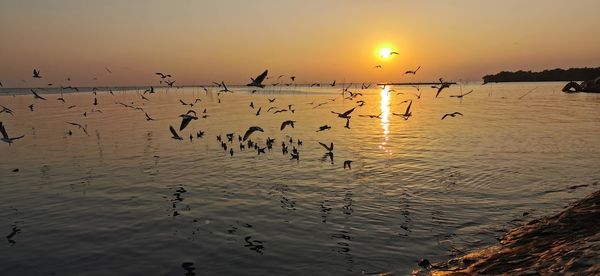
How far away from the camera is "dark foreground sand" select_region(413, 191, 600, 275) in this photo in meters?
7.59

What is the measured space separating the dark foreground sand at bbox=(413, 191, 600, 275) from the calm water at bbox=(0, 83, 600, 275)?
2.33ft

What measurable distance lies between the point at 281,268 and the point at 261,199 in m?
6.04

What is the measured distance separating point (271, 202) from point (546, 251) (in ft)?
30.3

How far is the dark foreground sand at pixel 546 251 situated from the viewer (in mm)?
7593

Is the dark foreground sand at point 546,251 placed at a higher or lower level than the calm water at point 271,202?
higher

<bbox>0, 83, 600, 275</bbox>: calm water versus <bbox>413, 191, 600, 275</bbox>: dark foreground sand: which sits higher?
<bbox>413, 191, 600, 275</bbox>: dark foreground sand

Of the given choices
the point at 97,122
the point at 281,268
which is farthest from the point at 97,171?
the point at 97,122

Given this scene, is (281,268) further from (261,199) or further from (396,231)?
(261,199)

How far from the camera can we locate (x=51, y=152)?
90.7ft

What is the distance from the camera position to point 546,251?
8844 millimetres

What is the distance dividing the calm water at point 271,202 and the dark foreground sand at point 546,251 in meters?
0.71

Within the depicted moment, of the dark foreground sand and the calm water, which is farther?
the calm water

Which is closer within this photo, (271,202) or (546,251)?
(546,251)

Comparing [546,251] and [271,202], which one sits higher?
[546,251]
